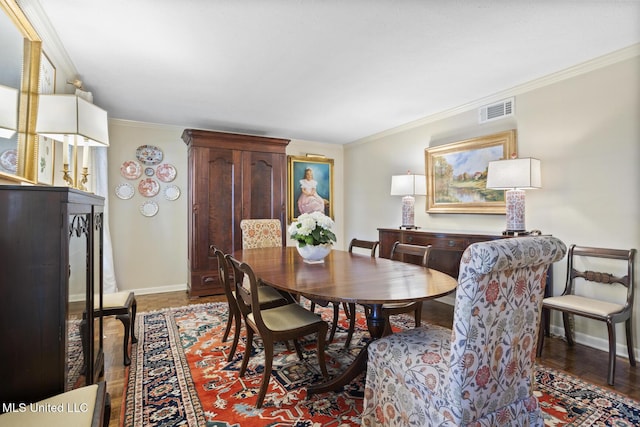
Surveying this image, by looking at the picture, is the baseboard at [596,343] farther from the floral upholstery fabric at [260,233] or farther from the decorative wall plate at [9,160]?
the decorative wall plate at [9,160]

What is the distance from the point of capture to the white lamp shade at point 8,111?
4.52ft

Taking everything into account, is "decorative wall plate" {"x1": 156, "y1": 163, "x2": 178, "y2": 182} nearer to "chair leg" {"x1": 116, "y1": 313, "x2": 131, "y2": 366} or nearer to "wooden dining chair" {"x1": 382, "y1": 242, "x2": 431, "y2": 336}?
"chair leg" {"x1": 116, "y1": 313, "x2": 131, "y2": 366}

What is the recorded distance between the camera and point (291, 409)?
1684 millimetres

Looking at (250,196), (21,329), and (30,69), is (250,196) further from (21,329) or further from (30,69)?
(21,329)

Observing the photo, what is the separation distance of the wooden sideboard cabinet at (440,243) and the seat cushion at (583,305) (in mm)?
647

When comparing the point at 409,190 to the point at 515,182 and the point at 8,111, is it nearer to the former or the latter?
the point at 515,182

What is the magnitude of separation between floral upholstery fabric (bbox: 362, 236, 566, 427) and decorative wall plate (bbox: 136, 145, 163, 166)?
3.99 meters

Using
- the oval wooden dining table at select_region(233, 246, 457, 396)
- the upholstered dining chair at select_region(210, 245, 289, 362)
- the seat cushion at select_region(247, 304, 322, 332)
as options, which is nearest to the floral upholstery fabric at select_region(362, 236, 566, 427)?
the oval wooden dining table at select_region(233, 246, 457, 396)

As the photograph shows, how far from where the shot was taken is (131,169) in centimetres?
406

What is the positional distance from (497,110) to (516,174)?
2.82ft

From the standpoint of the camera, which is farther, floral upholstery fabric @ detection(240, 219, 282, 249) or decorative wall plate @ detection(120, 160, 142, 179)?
decorative wall plate @ detection(120, 160, 142, 179)

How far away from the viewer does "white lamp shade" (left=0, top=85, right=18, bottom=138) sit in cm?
138

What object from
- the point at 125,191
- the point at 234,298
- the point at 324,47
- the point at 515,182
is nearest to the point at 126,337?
the point at 234,298

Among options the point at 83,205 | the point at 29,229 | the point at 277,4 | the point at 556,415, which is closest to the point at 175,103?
the point at 277,4
